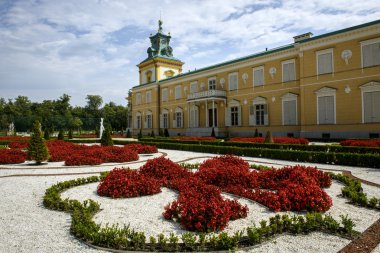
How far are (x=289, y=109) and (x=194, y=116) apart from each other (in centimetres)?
1401

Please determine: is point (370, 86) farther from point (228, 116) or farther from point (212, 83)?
point (212, 83)

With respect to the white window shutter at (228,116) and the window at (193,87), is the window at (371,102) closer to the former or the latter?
the white window shutter at (228,116)

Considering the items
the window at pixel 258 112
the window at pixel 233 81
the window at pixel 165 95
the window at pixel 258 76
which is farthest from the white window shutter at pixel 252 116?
the window at pixel 165 95

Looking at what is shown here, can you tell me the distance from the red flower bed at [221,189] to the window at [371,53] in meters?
17.6

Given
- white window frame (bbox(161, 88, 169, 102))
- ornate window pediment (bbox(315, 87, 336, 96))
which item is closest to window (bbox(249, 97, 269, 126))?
ornate window pediment (bbox(315, 87, 336, 96))

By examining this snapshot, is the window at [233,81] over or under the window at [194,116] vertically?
over

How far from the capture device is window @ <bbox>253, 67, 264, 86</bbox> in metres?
29.3

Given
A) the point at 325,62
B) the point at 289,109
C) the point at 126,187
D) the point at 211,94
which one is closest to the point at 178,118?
the point at 211,94

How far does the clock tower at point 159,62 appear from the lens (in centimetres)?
4741

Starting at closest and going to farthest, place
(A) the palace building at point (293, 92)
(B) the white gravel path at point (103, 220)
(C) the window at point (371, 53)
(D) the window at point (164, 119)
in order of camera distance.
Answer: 1. (B) the white gravel path at point (103, 220)
2. (C) the window at point (371, 53)
3. (A) the palace building at point (293, 92)
4. (D) the window at point (164, 119)

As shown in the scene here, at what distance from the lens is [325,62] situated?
2348 centimetres

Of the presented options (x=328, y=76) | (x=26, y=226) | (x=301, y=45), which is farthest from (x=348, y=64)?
(x=26, y=226)

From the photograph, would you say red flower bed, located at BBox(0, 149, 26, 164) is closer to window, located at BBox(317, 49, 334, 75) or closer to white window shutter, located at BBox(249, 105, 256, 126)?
white window shutter, located at BBox(249, 105, 256, 126)

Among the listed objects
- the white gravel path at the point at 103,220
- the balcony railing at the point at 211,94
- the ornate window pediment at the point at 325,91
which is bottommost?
the white gravel path at the point at 103,220
